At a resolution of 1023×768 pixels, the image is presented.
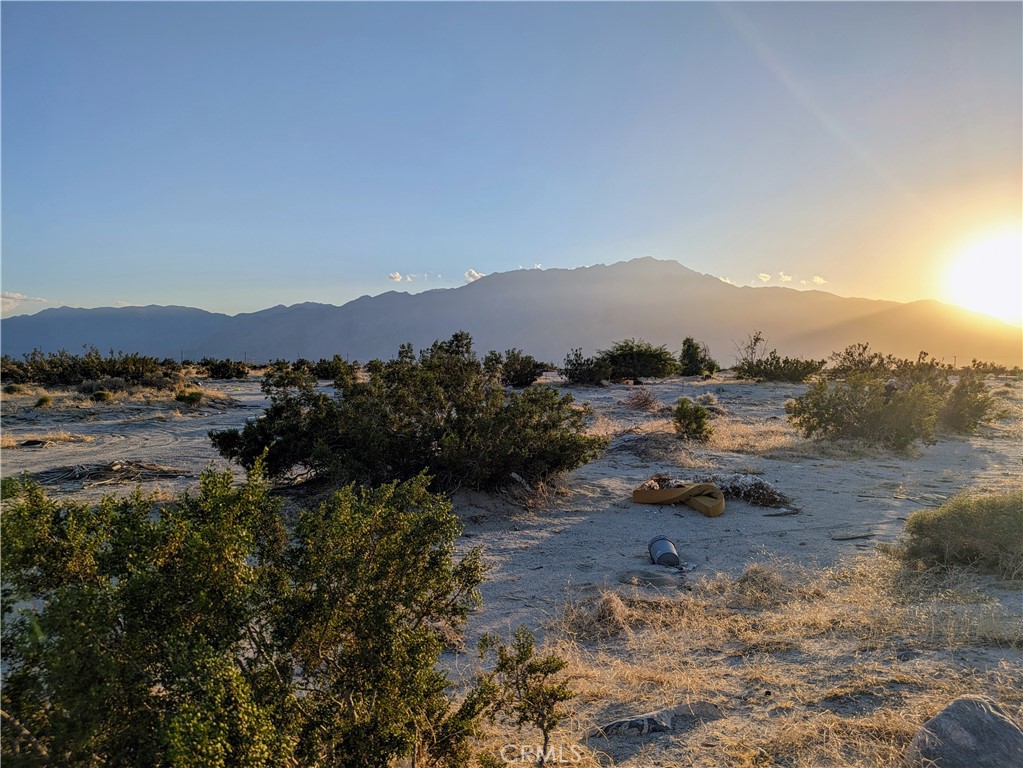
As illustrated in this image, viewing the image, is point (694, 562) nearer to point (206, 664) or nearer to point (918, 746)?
point (918, 746)

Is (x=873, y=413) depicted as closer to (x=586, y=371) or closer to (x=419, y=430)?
(x=419, y=430)

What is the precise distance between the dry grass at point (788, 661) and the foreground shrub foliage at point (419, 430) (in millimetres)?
3580

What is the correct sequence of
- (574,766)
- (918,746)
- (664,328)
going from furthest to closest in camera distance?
(664,328), (574,766), (918,746)

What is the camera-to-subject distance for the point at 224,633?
2.16 metres

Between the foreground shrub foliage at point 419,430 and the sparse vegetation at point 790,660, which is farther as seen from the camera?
the foreground shrub foliage at point 419,430

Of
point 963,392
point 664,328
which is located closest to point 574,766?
point 963,392

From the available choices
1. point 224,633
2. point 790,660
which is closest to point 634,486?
point 790,660

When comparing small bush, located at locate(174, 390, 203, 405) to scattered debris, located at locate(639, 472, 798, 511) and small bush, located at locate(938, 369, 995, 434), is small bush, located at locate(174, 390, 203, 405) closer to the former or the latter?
scattered debris, located at locate(639, 472, 798, 511)

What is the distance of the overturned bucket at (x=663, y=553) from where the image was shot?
20.6 ft

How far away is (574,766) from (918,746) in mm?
1574

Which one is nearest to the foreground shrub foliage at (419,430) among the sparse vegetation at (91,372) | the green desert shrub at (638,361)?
the sparse vegetation at (91,372)

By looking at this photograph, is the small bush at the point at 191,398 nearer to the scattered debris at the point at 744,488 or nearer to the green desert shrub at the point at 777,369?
the scattered debris at the point at 744,488

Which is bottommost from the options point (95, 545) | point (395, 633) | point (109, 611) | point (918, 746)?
point (918, 746)

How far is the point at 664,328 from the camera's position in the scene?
152625mm
